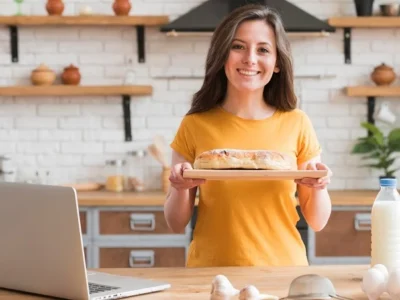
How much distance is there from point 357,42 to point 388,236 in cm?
310

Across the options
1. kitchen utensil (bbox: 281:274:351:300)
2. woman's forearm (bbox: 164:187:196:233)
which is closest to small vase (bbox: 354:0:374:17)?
woman's forearm (bbox: 164:187:196:233)

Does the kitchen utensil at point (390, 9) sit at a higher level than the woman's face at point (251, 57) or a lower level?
higher

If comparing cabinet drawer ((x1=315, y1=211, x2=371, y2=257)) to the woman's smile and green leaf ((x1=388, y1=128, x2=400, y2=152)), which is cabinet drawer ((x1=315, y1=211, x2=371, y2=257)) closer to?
green leaf ((x1=388, y1=128, x2=400, y2=152))

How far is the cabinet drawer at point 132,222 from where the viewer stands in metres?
4.30

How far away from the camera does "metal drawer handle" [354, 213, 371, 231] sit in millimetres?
4309

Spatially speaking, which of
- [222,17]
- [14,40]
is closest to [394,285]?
[222,17]

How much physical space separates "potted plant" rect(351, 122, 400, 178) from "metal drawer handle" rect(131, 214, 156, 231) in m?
1.32

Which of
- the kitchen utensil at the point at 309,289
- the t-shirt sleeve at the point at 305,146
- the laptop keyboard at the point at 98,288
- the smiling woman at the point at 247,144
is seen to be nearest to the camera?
the kitchen utensil at the point at 309,289

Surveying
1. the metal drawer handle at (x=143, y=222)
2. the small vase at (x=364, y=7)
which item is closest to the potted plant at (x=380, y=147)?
the small vase at (x=364, y=7)

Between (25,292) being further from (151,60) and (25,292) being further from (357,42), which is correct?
(357,42)

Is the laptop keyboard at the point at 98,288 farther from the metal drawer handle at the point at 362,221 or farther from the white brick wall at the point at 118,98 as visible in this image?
the white brick wall at the point at 118,98

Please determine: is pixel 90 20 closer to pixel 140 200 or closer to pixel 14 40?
pixel 14 40

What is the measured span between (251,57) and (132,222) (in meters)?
2.05

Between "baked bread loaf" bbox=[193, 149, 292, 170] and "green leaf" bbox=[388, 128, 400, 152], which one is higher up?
"baked bread loaf" bbox=[193, 149, 292, 170]
